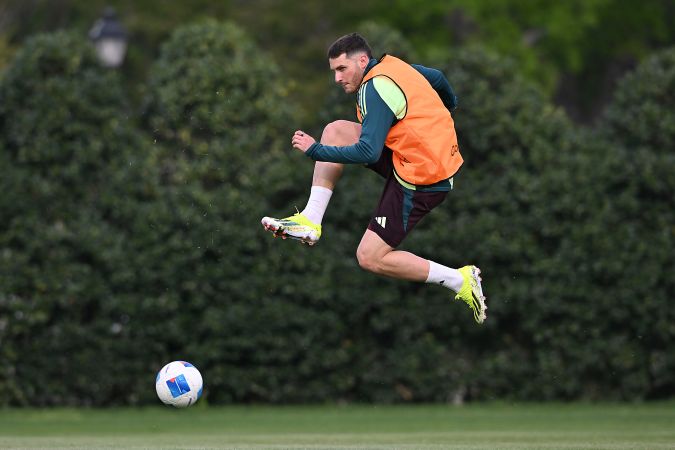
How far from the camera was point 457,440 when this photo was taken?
10.4 meters

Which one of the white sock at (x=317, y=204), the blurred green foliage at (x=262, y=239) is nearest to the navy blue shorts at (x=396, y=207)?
the white sock at (x=317, y=204)

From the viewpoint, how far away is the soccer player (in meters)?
A: 8.32

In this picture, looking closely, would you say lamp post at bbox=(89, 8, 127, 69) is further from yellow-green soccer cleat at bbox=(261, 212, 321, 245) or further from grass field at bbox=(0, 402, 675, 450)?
yellow-green soccer cleat at bbox=(261, 212, 321, 245)

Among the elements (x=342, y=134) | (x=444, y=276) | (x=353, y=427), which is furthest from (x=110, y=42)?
(x=444, y=276)

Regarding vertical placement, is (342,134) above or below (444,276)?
above

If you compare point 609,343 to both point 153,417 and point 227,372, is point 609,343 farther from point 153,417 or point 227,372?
point 153,417

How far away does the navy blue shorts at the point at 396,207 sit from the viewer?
8.80 metres

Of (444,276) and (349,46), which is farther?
(444,276)

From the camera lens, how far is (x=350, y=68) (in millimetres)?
8555

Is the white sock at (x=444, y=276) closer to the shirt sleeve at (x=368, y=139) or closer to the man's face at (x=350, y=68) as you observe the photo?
the shirt sleeve at (x=368, y=139)

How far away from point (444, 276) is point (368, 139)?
55.3 inches

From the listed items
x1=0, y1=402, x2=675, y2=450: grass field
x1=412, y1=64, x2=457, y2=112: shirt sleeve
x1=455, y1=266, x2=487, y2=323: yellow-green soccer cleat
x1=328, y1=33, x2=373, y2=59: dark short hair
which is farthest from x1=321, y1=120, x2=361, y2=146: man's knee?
x1=0, y1=402, x2=675, y2=450: grass field

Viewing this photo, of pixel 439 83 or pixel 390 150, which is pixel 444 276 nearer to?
pixel 390 150

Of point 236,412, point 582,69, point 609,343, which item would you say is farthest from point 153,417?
point 582,69
